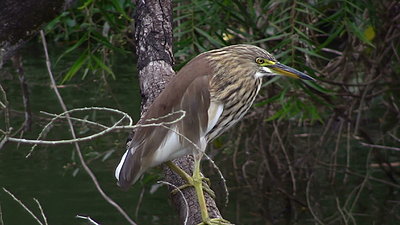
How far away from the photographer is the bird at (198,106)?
9.12 feet

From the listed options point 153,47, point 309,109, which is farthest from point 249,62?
point 309,109

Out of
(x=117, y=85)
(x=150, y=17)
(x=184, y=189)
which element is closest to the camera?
(x=184, y=189)

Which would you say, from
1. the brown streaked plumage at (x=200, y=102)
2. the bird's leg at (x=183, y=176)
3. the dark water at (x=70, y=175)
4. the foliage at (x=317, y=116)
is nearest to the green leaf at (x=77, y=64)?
the foliage at (x=317, y=116)

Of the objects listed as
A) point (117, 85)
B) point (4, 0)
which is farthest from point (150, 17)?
point (117, 85)

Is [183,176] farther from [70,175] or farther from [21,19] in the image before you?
[70,175]

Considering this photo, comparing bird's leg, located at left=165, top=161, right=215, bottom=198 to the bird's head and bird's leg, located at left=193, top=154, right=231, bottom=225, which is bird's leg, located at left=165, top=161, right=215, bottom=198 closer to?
bird's leg, located at left=193, top=154, right=231, bottom=225

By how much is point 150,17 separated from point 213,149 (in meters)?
3.21

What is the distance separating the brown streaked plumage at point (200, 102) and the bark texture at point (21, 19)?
17.5 inches

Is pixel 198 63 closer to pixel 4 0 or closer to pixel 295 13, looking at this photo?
pixel 4 0

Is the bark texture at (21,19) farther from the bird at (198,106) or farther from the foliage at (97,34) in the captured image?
the foliage at (97,34)

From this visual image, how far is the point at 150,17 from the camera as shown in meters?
3.10

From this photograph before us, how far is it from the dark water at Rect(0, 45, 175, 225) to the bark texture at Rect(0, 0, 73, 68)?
3.20 meters

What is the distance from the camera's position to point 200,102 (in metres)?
2.85

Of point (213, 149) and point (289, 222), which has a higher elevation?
point (213, 149)
